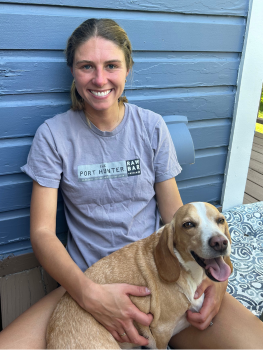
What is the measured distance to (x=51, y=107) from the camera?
6.74ft

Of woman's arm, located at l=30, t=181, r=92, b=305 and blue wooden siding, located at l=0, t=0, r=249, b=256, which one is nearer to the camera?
woman's arm, located at l=30, t=181, r=92, b=305

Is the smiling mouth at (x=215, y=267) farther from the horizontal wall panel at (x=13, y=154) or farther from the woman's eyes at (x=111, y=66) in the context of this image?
the horizontal wall panel at (x=13, y=154)

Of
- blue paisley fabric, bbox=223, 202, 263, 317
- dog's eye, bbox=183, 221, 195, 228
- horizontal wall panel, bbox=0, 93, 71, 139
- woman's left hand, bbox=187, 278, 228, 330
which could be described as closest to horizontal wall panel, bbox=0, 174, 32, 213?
horizontal wall panel, bbox=0, 93, 71, 139

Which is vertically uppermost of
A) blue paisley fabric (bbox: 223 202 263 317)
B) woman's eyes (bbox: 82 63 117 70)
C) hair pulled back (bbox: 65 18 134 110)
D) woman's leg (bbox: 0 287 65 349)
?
hair pulled back (bbox: 65 18 134 110)

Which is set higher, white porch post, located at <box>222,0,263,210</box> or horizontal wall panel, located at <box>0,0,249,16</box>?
horizontal wall panel, located at <box>0,0,249,16</box>

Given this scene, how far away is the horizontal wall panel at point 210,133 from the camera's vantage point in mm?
2643

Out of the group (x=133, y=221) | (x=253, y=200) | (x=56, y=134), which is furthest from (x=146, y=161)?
(x=253, y=200)

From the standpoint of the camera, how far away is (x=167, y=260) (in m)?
1.45

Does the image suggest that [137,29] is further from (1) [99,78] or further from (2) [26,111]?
(2) [26,111]

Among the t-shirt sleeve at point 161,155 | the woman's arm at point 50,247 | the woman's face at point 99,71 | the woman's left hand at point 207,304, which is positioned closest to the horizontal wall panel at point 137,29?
the woman's face at point 99,71

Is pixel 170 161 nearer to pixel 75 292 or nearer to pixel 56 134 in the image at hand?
pixel 56 134

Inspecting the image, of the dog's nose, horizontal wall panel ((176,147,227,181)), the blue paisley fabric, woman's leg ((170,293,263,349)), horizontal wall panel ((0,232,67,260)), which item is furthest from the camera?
horizontal wall panel ((176,147,227,181))

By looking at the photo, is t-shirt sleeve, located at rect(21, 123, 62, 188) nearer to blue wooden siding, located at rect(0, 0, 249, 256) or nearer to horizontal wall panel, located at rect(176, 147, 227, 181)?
blue wooden siding, located at rect(0, 0, 249, 256)

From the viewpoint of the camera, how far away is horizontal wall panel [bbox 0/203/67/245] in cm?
223
